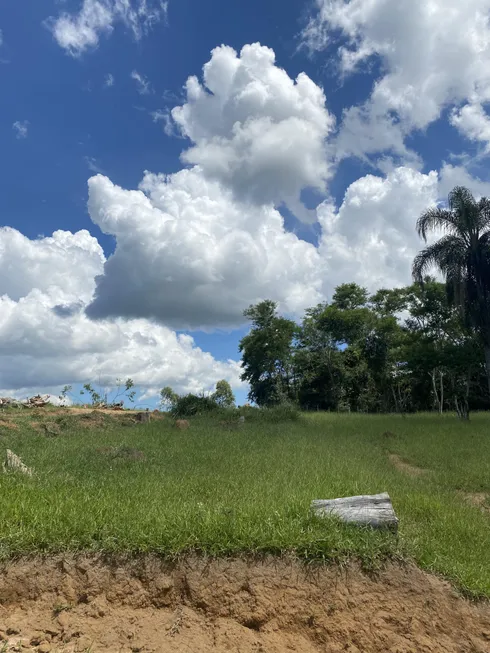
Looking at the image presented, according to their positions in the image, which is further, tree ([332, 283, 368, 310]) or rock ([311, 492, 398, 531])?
tree ([332, 283, 368, 310])

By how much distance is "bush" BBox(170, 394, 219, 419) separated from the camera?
62.8 feet

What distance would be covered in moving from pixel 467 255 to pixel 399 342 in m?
12.1

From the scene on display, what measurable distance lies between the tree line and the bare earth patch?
10.8 m

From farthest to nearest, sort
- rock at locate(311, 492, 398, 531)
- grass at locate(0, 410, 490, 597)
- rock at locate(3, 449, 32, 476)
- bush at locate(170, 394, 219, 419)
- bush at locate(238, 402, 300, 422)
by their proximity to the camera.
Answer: bush at locate(170, 394, 219, 419), bush at locate(238, 402, 300, 422), rock at locate(3, 449, 32, 476), rock at locate(311, 492, 398, 531), grass at locate(0, 410, 490, 597)

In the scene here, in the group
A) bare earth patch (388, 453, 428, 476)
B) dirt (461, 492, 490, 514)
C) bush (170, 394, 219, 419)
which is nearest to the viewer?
dirt (461, 492, 490, 514)

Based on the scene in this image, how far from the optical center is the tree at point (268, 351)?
120 feet

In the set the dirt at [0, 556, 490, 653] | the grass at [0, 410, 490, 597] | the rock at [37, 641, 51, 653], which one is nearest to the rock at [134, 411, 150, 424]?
the grass at [0, 410, 490, 597]

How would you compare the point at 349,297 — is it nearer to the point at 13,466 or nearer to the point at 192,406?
the point at 192,406

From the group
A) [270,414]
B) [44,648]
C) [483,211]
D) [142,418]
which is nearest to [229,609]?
[44,648]

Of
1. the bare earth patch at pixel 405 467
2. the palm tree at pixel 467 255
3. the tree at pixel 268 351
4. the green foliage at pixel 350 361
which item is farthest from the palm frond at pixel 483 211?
the tree at pixel 268 351

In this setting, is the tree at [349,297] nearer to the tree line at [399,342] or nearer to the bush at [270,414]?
the tree line at [399,342]

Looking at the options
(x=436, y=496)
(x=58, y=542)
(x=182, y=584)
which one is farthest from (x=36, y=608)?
(x=436, y=496)

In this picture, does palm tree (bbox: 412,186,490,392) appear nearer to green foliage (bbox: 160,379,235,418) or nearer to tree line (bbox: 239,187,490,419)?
tree line (bbox: 239,187,490,419)

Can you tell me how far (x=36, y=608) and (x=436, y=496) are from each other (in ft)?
19.0
